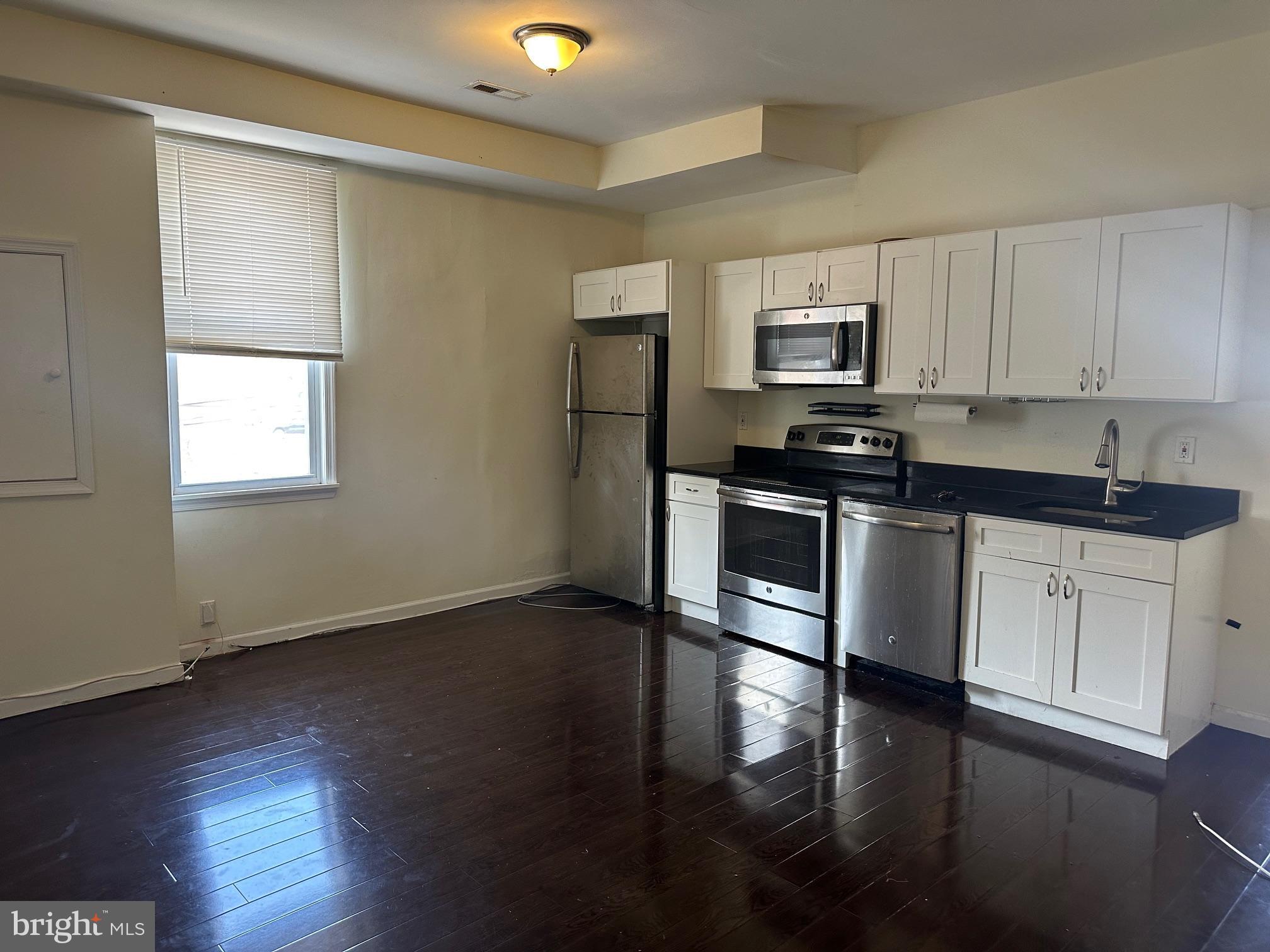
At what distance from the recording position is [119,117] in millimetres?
3541

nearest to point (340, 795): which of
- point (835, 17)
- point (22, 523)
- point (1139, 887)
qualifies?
point (22, 523)

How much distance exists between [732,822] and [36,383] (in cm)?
326

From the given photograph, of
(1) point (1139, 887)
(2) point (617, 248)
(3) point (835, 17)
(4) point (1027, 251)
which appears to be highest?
(3) point (835, 17)

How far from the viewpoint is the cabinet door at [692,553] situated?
188 inches

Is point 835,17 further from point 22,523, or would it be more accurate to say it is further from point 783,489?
point 22,523

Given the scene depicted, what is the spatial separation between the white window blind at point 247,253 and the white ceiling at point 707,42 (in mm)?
621

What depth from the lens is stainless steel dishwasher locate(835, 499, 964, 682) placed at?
11.9 ft

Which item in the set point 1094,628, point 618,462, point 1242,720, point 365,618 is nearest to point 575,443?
point 618,462

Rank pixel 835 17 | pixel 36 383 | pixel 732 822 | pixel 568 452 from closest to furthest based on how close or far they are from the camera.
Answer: pixel 732 822, pixel 835 17, pixel 36 383, pixel 568 452

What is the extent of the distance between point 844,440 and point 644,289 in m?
1.53

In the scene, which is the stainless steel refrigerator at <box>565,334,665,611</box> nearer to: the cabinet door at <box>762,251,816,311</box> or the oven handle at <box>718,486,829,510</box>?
the oven handle at <box>718,486,829,510</box>

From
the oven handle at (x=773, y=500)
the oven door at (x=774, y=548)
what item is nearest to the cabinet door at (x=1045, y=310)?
the oven handle at (x=773, y=500)

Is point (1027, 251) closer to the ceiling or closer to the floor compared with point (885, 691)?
closer to the ceiling

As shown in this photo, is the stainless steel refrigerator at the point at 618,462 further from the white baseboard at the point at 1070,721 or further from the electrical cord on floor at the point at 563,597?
the white baseboard at the point at 1070,721
